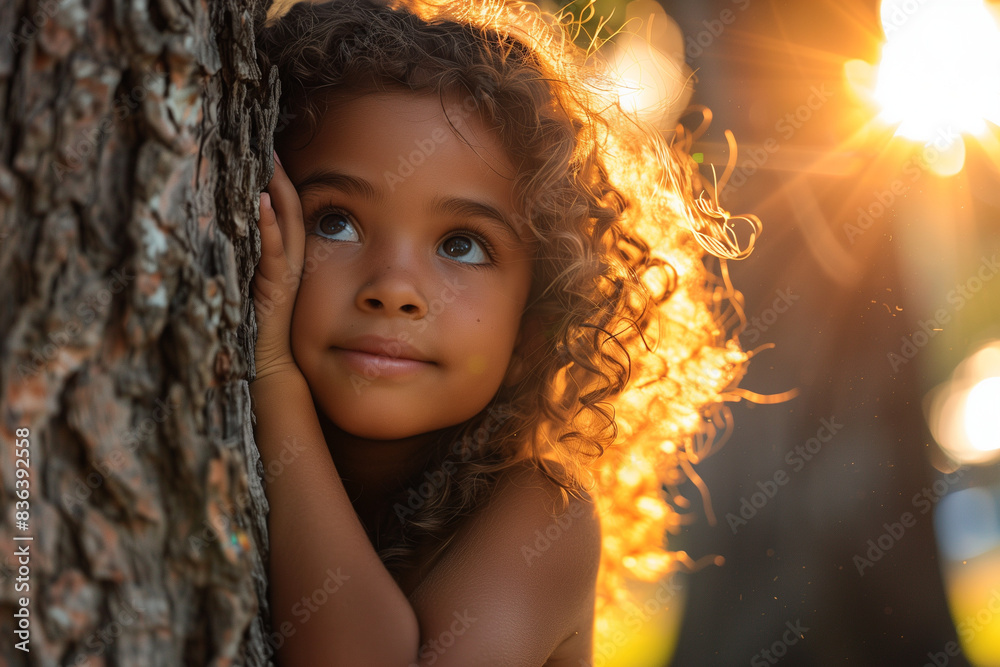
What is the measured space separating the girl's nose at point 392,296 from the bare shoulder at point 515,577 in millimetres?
515

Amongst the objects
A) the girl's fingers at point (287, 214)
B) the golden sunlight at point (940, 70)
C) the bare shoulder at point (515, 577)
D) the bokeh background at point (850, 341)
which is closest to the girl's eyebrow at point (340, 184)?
the girl's fingers at point (287, 214)

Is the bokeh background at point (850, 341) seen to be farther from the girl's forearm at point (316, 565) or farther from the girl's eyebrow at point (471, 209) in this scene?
the girl's forearm at point (316, 565)

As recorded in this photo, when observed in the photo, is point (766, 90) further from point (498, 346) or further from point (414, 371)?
point (414, 371)

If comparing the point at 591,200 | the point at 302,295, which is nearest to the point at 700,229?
the point at 591,200

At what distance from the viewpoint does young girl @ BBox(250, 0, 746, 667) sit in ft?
4.42

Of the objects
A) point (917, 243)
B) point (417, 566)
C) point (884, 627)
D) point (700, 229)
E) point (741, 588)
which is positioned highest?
point (917, 243)

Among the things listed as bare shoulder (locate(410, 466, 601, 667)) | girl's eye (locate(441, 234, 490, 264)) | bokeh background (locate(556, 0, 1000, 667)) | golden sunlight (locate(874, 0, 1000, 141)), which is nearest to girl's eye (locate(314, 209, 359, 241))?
girl's eye (locate(441, 234, 490, 264))

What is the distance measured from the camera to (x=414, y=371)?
1.56 metres

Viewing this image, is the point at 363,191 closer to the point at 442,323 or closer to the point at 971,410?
the point at 442,323

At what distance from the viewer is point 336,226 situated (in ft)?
5.18

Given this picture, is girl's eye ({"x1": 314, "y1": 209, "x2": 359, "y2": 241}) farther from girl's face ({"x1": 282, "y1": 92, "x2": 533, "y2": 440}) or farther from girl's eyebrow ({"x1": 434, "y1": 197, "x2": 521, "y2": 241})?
girl's eyebrow ({"x1": 434, "y1": 197, "x2": 521, "y2": 241})

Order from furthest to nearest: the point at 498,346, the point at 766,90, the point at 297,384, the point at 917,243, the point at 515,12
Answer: the point at 766,90, the point at 917,243, the point at 515,12, the point at 498,346, the point at 297,384

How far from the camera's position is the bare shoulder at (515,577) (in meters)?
1.39

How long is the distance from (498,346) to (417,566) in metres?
0.54
